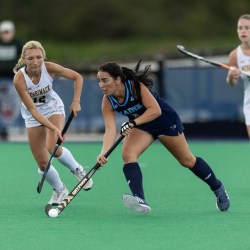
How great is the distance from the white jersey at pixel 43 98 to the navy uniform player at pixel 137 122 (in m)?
0.75

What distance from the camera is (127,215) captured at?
805 cm

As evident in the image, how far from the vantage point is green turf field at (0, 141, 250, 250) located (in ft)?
→ 22.6

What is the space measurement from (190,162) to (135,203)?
70cm

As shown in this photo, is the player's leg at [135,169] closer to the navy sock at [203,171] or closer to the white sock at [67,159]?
the navy sock at [203,171]

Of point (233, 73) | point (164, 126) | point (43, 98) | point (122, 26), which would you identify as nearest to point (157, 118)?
point (164, 126)

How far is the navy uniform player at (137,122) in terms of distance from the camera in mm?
7914

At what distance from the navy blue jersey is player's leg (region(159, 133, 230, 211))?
6 cm

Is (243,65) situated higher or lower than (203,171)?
higher

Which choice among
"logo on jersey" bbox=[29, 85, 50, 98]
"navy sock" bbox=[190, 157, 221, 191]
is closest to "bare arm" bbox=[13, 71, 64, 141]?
"logo on jersey" bbox=[29, 85, 50, 98]

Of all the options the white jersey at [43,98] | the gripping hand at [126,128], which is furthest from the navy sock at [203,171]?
the white jersey at [43,98]

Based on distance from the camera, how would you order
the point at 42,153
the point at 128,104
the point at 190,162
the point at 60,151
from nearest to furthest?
the point at 128,104 < the point at 190,162 < the point at 42,153 < the point at 60,151

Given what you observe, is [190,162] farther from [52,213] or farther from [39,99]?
[39,99]

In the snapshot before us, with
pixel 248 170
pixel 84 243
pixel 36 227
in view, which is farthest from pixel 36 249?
pixel 248 170

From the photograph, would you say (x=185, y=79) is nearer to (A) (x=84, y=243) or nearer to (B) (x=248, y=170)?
(B) (x=248, y=170)
